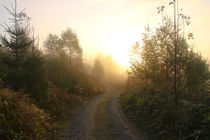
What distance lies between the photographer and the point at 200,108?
20.1 feet

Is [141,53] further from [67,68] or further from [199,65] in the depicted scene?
[67,68]

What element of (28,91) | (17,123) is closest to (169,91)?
(17,123)

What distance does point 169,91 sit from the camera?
31.6ft

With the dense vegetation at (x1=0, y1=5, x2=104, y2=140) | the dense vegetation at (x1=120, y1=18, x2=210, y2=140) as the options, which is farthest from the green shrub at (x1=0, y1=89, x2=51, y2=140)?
the dense vegetation at (x1=120, y1=18, x2=210, y2=140)

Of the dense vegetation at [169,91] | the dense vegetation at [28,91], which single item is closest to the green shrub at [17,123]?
the dense vegetation at [28,91]

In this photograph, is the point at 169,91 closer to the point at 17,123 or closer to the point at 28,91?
the point at 17,123

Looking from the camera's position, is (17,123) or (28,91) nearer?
(17,123)

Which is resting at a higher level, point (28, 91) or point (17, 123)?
point (28, 91)

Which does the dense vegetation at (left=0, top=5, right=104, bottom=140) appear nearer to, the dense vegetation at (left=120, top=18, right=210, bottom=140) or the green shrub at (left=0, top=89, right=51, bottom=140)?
the green shrub at (left=0, top=89, right=51, bottom=140)

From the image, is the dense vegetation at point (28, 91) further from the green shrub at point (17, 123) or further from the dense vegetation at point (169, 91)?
the dense vegetation at point (169, 91)

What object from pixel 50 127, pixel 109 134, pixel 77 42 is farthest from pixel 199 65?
pixel 77 42

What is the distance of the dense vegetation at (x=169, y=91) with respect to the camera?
20.4 ft

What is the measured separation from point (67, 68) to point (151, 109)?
64.9ft

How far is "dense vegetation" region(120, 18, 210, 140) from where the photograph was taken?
6.21m
